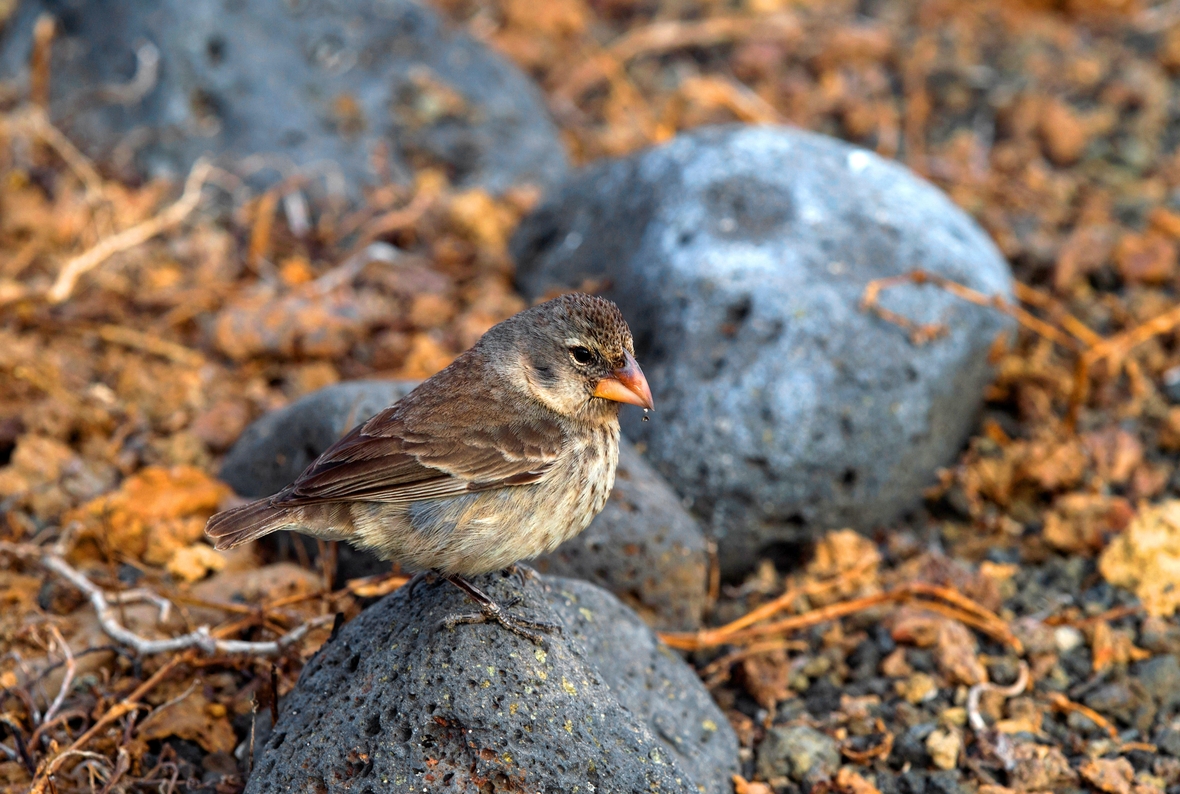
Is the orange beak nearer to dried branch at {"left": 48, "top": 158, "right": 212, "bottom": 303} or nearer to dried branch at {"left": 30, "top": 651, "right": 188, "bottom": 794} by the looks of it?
dried branch at {"left": 30, "top": 651, "right": 188, "bottom": 794}

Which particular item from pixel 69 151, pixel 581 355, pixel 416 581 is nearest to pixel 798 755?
pixel 416 581

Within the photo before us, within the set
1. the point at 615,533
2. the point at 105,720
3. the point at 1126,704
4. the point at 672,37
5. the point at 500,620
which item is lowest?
the point at 1126,704

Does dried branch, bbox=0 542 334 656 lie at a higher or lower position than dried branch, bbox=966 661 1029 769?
higher

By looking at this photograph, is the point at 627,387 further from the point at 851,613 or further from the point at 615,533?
the point at 851,613

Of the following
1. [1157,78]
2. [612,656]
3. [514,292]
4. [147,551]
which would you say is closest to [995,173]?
[1157,78]

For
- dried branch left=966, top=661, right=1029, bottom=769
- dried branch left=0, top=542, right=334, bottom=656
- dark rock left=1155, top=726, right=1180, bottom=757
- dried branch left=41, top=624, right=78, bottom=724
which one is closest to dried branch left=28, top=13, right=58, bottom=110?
dried branch left=0, top=542, right=334, bottom=656

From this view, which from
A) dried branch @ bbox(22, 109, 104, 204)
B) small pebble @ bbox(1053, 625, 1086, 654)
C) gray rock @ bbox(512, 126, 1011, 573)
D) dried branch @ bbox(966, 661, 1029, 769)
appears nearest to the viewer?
dried branch @ bbox(966, 661, 1029, 769)

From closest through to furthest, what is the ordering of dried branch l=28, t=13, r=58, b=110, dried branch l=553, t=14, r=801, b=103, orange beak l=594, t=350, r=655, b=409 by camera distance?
1. orange beak l=594, t=350, r=655, b=409
2. dried branch l=28, t=13, r=58, b=110
3. dried branch l=553, t=14, r=801, b=103
